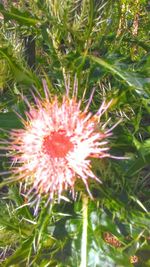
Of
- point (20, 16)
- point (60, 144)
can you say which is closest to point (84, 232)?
point (60, 144)

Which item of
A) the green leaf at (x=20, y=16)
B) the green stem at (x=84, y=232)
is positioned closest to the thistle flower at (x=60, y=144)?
the green stem at (x=84, y=232)

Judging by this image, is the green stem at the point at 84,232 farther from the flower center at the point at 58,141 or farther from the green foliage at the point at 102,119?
the flower center at the point at 58,141

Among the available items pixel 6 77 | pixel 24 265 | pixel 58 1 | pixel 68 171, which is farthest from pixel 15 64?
pixel 24 265

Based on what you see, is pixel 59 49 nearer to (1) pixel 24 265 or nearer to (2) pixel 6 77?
(2) pixel 6 77

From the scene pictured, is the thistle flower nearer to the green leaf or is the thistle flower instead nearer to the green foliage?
the green foliage

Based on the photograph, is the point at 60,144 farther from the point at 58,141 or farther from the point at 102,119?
the point at 102,119

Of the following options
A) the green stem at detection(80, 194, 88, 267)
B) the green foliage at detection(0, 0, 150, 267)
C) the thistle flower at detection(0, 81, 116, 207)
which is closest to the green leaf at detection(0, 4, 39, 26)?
Answer: the green foliage at detection(0, 0, 150, 267)
